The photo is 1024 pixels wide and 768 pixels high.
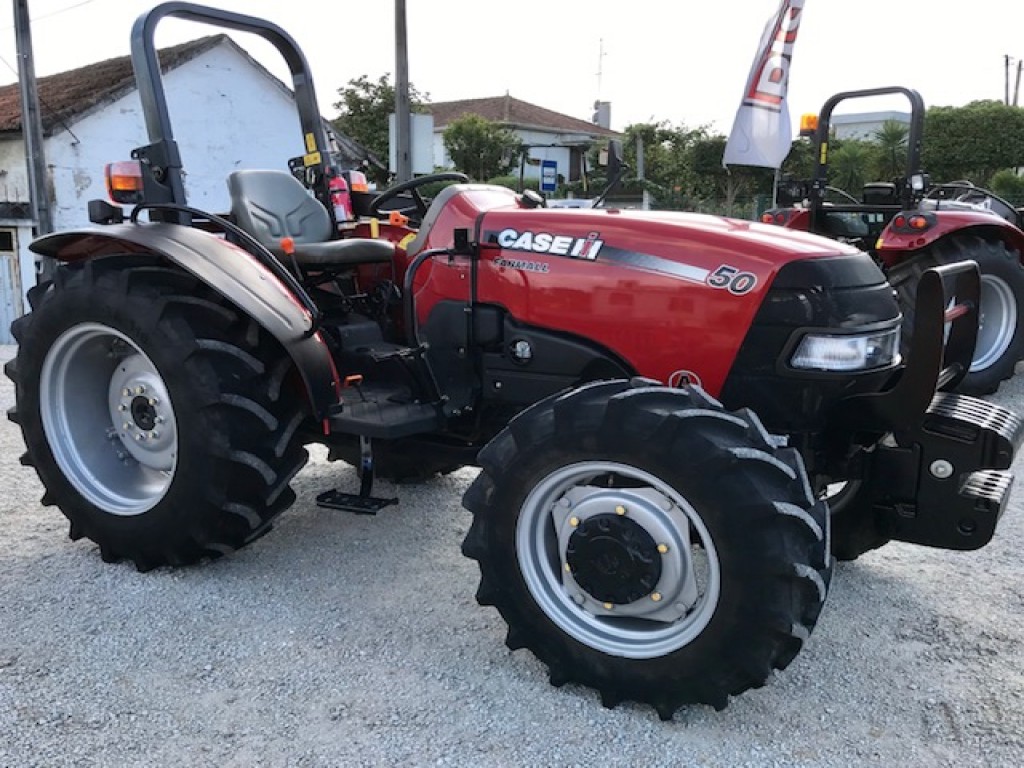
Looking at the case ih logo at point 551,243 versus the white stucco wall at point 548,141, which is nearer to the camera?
the case ih logo at point 551,243

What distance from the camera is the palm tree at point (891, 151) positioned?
86.2 feet

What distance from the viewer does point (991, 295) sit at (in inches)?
265

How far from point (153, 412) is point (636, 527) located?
6.63ft

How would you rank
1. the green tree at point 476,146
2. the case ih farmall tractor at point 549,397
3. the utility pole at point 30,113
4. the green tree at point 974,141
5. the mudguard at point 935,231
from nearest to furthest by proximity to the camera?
the case ih farmall tractor at point 549,397 → the mudguard at point 935,231 → the utility pole at point 30,113 → the green tree at point 974,141 → the green tree at point 476,146

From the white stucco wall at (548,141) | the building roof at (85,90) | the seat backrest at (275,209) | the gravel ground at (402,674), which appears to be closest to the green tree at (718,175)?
the white stucco wall at (548,141)

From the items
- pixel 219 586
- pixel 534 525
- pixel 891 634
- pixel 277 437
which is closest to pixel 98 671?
pixel 219 586

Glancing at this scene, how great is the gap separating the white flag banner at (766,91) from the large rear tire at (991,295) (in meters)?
3.59

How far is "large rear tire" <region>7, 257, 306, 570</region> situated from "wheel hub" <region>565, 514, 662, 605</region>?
4.00 ft

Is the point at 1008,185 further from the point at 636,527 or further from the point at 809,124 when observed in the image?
the point at 636,527

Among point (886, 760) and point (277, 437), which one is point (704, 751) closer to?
point (886, 760)

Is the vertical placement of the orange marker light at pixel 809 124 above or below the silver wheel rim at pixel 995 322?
above

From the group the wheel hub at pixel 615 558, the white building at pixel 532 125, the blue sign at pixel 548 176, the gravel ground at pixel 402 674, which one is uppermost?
the white building at pixel 532 125

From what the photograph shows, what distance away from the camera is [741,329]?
8.91 ft

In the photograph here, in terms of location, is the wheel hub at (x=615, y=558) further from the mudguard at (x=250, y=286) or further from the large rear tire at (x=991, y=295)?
the large rear tire at (x=991, y=295)
